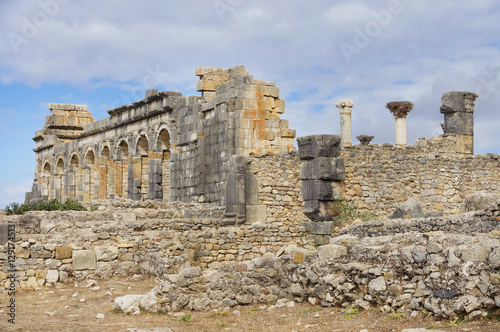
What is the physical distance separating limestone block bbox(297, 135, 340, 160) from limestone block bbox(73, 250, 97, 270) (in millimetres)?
5499

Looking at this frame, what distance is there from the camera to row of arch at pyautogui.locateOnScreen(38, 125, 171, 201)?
26250mm

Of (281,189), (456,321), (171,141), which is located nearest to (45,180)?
(171,141)

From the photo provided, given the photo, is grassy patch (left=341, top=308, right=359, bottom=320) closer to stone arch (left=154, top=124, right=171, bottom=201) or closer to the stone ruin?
the stone ruin

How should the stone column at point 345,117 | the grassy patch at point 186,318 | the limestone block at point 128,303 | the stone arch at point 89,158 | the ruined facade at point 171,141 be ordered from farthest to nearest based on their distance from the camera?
Answer: the stone arch at point 89,158
the stone column at point 345,117
the ruined facade at point 171,141
the limestone block at point 128,303
the grassy patch at point 186,318

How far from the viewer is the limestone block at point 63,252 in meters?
11.9

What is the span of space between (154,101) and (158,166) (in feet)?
8.50

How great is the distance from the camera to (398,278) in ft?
25.0

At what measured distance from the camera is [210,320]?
847 centimetres

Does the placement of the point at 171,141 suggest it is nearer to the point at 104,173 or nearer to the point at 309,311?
the point at 104,173

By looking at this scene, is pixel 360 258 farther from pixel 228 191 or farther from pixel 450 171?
pixel 228 191

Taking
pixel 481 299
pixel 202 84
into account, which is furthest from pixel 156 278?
pixel 202 84

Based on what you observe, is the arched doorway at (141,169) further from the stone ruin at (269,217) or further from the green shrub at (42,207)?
the green shrub at (42,207)

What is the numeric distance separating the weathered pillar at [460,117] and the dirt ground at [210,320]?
1340cm


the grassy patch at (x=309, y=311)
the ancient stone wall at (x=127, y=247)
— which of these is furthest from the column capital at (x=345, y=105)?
the grassy patch at (x=309, y=311)
